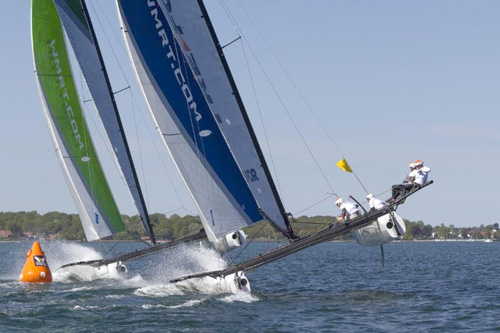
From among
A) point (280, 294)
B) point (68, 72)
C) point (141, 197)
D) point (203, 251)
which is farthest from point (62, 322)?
point (68, 72)

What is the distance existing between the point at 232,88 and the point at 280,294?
6416mm

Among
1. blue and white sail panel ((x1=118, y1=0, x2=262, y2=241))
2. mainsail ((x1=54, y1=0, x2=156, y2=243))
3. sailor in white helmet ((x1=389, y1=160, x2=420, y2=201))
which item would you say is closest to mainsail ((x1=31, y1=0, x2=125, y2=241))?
mainsail ((x1=54, y1=0, x2=156, y2=243))

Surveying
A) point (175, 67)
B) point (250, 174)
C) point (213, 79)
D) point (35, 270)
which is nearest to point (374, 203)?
point (250, 174)

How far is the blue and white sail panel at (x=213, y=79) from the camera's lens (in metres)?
24.4

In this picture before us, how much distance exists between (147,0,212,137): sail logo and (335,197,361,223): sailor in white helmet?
4.33 metres

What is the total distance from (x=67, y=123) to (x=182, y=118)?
11.0 meters

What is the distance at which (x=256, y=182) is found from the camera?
81.4 ft

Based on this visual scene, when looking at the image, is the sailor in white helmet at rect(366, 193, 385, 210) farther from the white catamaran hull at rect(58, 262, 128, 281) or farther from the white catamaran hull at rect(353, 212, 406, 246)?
the white catamaran hull at rect(58, 262, 128, 281)

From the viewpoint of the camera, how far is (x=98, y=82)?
112ft

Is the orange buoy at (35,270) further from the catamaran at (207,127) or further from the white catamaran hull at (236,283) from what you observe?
the white catamaran hull at (236,283)

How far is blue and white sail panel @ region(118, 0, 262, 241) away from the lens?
2480 cm

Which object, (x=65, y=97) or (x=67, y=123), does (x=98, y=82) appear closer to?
(x=65, y=97)

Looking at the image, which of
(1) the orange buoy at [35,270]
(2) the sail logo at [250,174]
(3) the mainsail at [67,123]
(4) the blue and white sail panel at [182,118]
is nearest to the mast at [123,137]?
(3) the mainsail at [67,123]

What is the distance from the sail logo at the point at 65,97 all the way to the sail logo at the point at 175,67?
10.7 m
